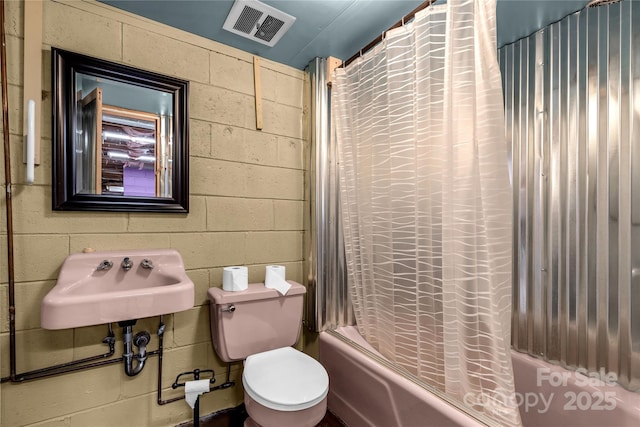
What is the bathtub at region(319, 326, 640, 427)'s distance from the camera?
43.6 inches

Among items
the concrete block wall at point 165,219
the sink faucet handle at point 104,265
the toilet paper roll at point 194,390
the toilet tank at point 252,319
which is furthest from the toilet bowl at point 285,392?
the sink faucet handle at point 104,265

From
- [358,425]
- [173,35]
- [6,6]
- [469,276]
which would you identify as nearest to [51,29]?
[6,6]

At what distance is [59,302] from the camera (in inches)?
41.2

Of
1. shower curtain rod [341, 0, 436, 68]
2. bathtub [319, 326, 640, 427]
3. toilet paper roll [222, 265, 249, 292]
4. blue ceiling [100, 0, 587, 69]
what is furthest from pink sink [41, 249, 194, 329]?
shower curtain rod [341, 0, 436, 68]

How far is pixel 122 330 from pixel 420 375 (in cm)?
144

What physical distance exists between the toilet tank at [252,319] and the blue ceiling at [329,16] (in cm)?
143

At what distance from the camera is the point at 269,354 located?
5.08 feet

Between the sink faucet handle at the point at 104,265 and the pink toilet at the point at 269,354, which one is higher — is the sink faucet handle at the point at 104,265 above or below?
above

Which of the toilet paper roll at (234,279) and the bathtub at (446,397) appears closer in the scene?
the bathtub at (446,397)

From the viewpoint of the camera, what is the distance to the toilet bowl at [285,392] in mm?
1200

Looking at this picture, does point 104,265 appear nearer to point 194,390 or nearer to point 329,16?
point 194,390

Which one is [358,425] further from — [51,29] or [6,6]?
[6,6]

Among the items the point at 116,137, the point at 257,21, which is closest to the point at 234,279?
the point at 116,137

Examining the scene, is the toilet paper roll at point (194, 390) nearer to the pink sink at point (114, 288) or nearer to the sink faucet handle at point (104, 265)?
the pink sink at point (114, 288)
